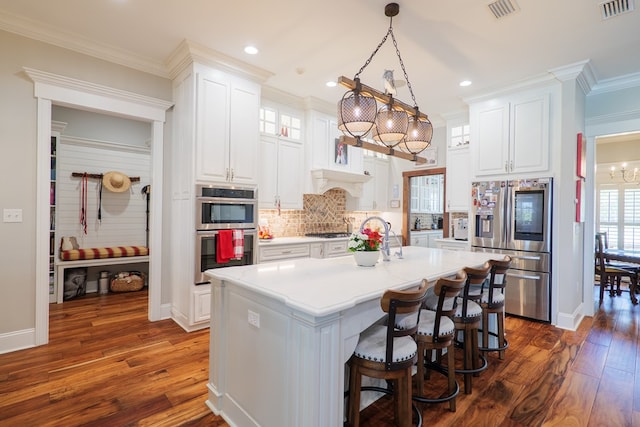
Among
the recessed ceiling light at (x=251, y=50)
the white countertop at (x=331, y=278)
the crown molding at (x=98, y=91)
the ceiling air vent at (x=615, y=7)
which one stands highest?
the recessed ceiling light at (x=251, y=50)

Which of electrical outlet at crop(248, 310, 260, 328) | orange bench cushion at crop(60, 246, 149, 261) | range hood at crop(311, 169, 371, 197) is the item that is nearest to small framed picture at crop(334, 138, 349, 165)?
range hood at crop(311, 169, 371, 197)

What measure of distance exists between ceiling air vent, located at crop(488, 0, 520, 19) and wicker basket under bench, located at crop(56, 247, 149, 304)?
5.51 m

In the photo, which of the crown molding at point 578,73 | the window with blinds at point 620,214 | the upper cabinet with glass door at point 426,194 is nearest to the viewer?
the crown molding at point 578,73

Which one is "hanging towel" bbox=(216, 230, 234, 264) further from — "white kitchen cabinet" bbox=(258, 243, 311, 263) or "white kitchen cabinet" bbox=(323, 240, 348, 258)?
"white kitchen cabinet" bbox=(323, 240, 348, 258)

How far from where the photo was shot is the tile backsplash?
4.86 m

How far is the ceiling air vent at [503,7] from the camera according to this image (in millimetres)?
2514

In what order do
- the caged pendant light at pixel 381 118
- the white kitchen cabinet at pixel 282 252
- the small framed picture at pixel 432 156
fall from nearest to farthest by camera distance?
the caged pendant light at pixel 381 118, the white kitchen cabinet at pixel 282 252, the small framed picture at pixel 432 156

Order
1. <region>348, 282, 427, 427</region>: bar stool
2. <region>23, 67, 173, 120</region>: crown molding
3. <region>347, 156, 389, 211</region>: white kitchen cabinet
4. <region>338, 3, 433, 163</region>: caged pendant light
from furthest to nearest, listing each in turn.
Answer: <region>347, 156, 389, 211</region>: white kitchen cabinet, <region>23, 67, 173, 120</region>: crown molding, <region>338, 3, 433, 163</region>: caged pendant light, <region>348, 282, 427, 427</region>: bar stool

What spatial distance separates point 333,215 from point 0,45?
4.46m

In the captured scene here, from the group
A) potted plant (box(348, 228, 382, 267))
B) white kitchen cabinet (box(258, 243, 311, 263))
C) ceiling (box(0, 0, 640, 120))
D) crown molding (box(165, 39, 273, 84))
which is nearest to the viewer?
potted plant (box(348, 228, 382, 267))

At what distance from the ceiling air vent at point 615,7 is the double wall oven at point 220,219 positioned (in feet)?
12.0

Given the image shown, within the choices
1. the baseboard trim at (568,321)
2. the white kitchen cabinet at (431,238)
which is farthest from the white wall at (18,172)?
the white kitchen cabinet at (431,238)

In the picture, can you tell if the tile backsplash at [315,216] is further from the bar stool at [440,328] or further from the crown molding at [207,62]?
the bar stool at [440,328]

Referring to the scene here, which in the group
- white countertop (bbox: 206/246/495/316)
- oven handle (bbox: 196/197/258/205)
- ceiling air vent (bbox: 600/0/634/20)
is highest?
ceiling air vent (bbox: 600/0/634/20)
